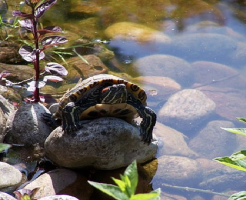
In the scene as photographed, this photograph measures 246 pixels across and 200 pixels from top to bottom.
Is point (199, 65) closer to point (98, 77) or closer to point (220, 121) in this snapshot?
point (220, 121)

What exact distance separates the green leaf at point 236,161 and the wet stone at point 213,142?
79.1 inches

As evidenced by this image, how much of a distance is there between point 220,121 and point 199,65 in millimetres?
1495

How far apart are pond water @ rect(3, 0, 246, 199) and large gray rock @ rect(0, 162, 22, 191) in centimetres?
116

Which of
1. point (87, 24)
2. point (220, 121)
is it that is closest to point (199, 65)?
point (220, 121)

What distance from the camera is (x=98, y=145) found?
3713 mm

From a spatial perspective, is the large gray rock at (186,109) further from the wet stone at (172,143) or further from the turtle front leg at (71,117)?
the turtle front leg at (71,117)

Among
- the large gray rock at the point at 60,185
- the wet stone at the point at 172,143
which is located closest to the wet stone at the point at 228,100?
the wet stone at the point at 172,143

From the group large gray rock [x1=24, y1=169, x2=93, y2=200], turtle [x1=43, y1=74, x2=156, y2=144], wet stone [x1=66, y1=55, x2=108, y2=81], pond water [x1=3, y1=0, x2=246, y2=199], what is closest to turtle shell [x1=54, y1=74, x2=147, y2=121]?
turtle [x1=43, y1=74, x2=156, y2=144]

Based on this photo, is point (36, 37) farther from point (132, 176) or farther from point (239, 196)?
point (132, 176)

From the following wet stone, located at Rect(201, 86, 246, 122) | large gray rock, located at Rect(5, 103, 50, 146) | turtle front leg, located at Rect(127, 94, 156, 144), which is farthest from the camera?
wet stone, located at Rect(201, 86, 246, 122)

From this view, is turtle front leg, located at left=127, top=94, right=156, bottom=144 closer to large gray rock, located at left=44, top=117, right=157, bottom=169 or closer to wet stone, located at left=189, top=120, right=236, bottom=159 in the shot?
large gray rock, located at left=44, top=117, right=157, bottom=169

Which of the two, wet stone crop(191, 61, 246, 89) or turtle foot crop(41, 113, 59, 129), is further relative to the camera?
wet stone crop(191, 61, 246, 89)

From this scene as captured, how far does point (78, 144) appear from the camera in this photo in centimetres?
370

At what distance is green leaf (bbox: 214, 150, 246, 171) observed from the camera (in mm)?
2316
